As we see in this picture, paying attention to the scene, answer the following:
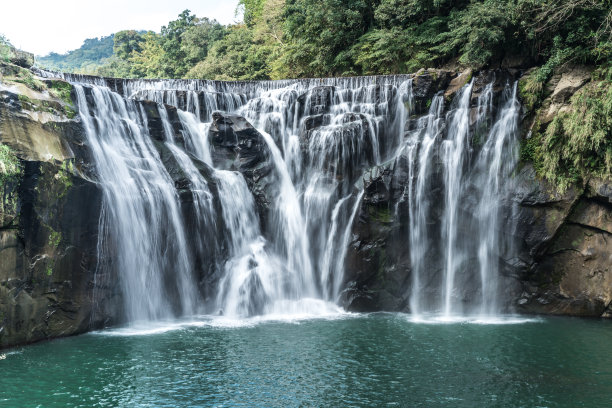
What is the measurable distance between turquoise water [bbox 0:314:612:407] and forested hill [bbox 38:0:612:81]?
9616mm

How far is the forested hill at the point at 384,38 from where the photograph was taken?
1631 centimetres

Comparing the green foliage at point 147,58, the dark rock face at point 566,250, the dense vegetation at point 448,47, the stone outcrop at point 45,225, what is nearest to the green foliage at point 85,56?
the green foliage at point 147,58

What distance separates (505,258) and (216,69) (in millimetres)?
27028

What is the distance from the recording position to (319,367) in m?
10.2

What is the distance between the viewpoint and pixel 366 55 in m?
24.7

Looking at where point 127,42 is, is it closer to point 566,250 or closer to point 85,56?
point 85,56

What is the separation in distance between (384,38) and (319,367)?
1786 cm

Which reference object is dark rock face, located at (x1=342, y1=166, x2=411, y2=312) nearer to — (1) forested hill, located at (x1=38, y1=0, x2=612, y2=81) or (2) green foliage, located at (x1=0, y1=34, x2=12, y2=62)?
(1) forested hill, located at (x1=38, y1=0, x2=612, y2=81)

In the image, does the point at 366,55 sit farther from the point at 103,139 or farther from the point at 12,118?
the point at 12,118

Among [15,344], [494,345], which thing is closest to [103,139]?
[15,344]

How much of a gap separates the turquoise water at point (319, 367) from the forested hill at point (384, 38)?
962cm

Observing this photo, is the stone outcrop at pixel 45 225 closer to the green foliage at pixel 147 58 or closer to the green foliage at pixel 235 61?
the green foliage at pixel 235 61

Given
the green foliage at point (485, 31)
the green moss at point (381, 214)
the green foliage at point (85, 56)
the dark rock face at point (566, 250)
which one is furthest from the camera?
the green foliage at point (85, 56)

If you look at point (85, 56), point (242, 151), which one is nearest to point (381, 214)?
point (242, 151)
